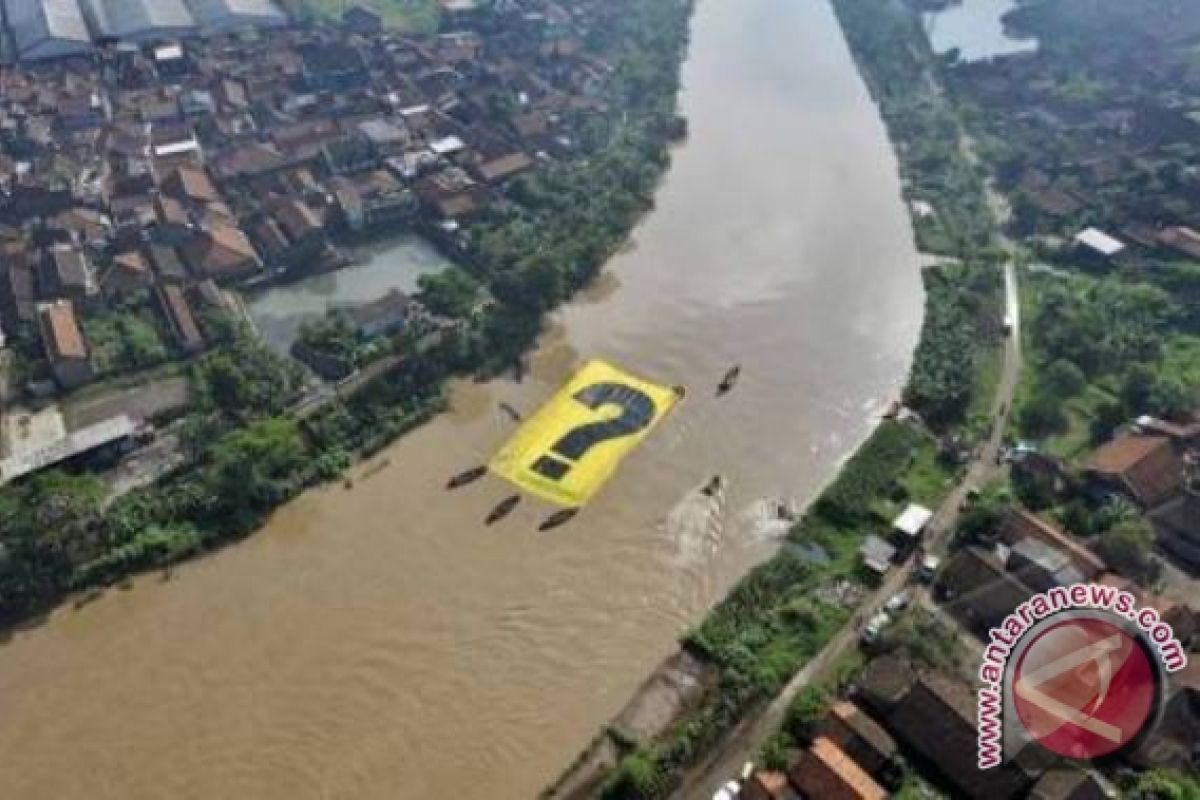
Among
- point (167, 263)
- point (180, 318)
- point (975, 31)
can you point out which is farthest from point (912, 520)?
point (975, 31)

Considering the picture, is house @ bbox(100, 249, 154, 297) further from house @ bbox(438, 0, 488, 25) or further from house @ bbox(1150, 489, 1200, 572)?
house @ bbox(1150, 489, 1200, 572)

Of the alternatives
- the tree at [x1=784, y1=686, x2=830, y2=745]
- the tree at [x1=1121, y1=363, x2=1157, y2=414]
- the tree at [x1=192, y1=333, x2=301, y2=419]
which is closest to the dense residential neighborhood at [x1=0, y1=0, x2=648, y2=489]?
the tree at [x1=192, y1=333, x2=301, y2=419]

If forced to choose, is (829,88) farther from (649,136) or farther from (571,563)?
(571,563)

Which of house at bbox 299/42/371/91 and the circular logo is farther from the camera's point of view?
house at bbox 299/42/371/91

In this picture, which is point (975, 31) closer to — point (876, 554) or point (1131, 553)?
point (1131, 553)

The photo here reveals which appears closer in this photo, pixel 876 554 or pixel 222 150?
pixel 876 554

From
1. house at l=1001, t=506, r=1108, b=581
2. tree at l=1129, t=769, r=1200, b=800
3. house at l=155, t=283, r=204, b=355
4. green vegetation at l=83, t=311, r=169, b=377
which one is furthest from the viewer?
house at l=155, t=283, r=204, b=355

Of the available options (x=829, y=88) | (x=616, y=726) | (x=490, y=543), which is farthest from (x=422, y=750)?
(x=829, y=88)
